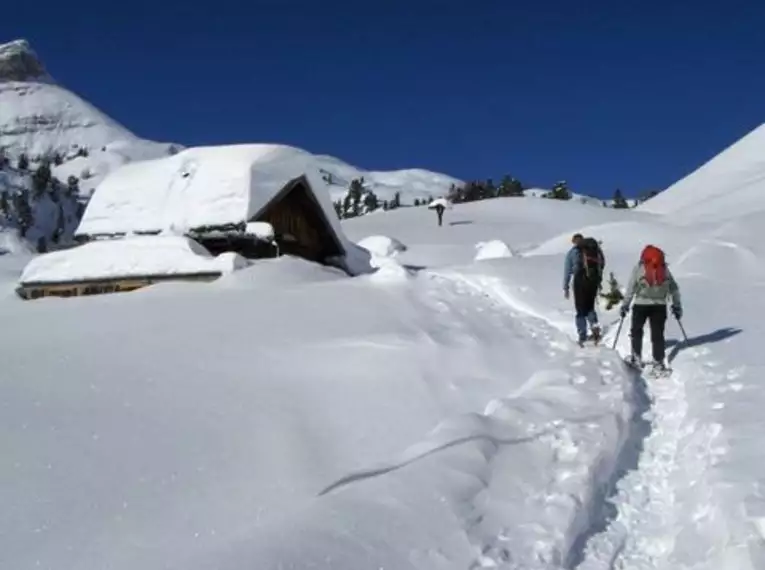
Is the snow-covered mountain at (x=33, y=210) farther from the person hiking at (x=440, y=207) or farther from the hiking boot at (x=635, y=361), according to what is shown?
the hiking boot at (x=635, y=361)

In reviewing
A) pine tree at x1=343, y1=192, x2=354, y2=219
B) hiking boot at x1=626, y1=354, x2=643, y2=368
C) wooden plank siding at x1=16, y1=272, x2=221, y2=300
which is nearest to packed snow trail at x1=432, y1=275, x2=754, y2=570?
hiking boot at x1=626, y1=354, x2=643, y2=368

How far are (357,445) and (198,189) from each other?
1554 centimetres

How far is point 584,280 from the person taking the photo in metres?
13.4

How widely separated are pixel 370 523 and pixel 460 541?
589mm

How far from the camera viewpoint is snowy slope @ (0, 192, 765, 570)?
5.21 metres

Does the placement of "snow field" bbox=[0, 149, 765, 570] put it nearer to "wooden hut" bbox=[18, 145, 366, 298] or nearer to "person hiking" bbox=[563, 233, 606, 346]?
"person hiking" bbox=[563, 233, 606, 346]

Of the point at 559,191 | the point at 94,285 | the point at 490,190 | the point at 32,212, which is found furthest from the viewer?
the point at 32,212

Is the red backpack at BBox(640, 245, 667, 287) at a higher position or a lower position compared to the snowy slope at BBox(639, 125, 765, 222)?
lower

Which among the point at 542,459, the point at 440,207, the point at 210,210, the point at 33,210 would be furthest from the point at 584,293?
the point at 33,210

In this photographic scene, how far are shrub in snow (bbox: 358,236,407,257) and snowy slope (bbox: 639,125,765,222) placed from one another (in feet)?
50.2

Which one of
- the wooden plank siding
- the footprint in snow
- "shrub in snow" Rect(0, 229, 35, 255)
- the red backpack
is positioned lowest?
"shrub in snow" Rect(0, 229, 35, 255)

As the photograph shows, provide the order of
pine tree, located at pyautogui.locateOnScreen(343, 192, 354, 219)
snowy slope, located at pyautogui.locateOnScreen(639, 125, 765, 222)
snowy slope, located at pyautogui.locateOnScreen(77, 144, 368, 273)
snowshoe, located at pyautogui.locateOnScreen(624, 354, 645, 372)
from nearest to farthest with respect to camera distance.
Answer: snowshoe, located at pyautogui.locateOnScreen(624, 354, 645, 372), snowy slope, located at pyautogui.locateOnScreen(77, 144, 368, 273), snowy slope, located at pyautogui.locateOnScreen(639, 125, 765, 222), pine tree, located at pyautogui.locateOnScreen(343, 192, 354, 219)

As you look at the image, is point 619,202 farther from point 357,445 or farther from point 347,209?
point 357,445

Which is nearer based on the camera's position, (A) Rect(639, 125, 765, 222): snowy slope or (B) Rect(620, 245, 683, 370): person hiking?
(B) Rect(620, 245, 683, 370): person hiking
